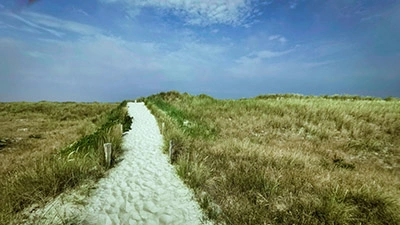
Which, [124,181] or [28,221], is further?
[124,181]

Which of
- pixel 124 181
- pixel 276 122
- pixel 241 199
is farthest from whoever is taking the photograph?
pixel 276 122

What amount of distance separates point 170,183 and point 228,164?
6.18 ft

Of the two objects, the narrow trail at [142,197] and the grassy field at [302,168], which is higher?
the grassy field at [302,168]

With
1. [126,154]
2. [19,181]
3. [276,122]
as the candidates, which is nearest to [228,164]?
[126,154]

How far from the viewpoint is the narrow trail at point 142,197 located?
4.17 meters

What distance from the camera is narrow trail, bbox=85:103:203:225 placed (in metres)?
4.17

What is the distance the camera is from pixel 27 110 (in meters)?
34.8

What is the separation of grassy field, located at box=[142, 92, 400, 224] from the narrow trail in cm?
38

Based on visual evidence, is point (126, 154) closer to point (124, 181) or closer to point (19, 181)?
point (124, 181)

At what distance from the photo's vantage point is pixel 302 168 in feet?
21.8

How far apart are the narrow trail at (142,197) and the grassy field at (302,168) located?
38 cm

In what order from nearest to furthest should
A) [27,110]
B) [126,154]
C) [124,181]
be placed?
[124,181], [126,154], [27,110]

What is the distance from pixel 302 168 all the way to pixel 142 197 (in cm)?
490

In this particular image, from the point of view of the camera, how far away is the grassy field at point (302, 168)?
13.4ft
